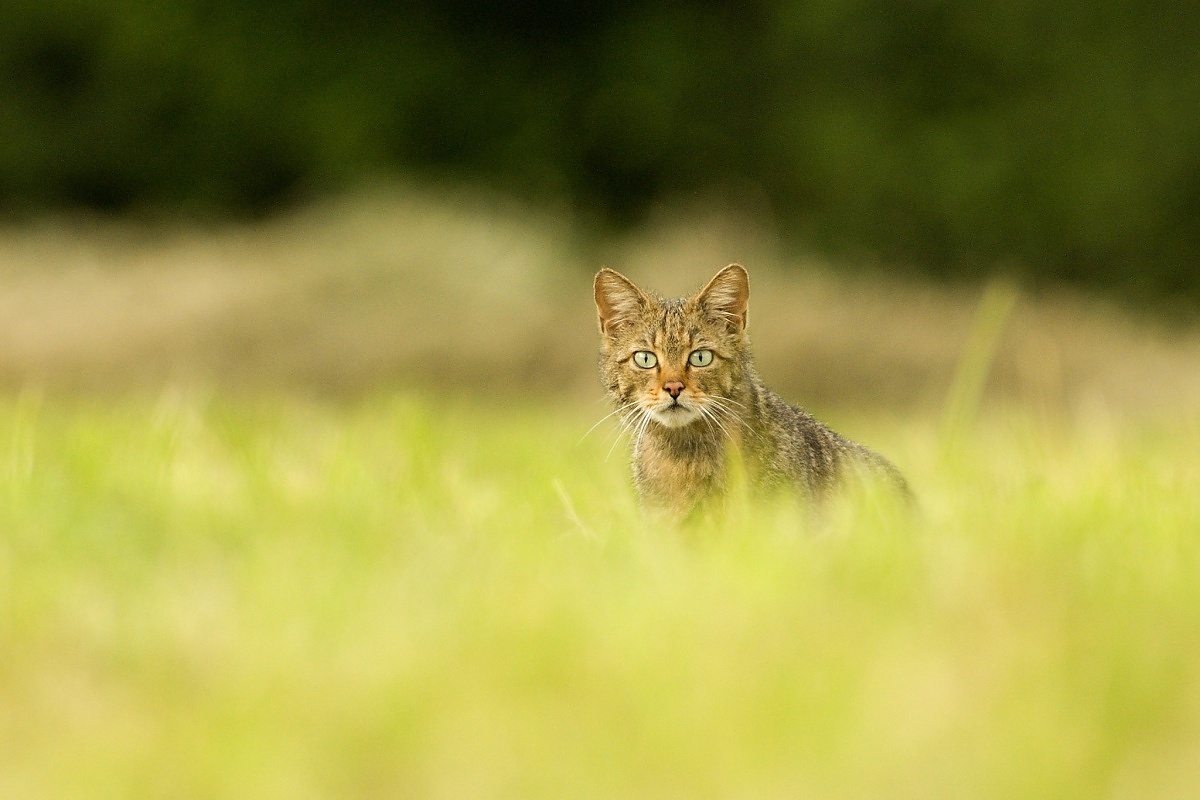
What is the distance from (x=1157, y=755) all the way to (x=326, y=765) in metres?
0.68

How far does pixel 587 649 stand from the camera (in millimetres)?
1420

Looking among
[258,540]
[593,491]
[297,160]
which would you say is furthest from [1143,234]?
[258,540]

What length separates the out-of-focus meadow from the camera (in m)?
1.26

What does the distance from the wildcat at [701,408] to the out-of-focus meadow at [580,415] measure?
0.39 feet

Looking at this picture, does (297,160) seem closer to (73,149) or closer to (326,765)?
(73,149)

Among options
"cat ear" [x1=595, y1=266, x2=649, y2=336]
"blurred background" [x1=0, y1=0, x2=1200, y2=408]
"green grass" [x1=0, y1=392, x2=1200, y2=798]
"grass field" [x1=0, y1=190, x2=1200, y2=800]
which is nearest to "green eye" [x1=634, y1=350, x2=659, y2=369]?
"cat ear" [x1=595, y1=266, x2=649, y2=336]

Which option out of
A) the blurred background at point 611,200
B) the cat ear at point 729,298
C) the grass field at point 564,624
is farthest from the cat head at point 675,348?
the blurred background at point 611,200

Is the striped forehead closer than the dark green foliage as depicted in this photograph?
Yes

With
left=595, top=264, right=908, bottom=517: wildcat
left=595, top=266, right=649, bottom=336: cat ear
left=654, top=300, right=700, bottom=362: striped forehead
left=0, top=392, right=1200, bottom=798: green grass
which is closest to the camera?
left=0, top=392, right=1200, bottom=798: green grass

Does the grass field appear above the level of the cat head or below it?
below

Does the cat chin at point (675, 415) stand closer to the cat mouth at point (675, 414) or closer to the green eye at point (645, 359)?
the cat mouth at point (675, 414)

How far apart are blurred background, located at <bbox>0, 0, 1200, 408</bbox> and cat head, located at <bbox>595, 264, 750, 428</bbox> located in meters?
3.93

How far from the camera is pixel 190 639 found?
56.6 inches

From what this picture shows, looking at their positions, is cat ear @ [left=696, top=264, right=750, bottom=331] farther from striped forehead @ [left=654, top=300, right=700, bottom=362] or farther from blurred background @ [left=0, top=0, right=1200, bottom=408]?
blurred background @ [left=0, top=0, right=1200, bottom=408]
